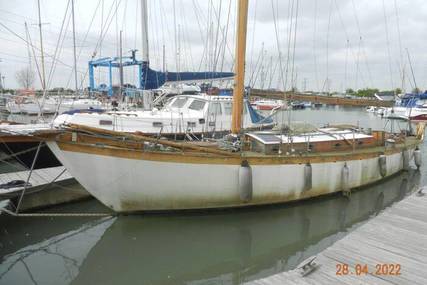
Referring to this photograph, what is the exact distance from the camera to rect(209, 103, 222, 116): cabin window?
1353 centimetres

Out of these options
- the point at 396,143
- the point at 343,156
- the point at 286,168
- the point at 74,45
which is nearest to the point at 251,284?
the point at 286,168

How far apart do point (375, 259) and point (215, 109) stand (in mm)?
9060

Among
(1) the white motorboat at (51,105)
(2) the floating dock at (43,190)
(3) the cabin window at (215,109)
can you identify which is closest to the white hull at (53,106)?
(1) the white motorboat at (51,105)

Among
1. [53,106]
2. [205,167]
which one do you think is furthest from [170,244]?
[53,106]

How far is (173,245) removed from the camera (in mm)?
7477

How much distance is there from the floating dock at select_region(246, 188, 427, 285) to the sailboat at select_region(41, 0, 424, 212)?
2.58 m

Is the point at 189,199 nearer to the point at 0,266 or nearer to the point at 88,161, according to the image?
the point at 88,161

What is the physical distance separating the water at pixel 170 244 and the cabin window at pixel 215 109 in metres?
5.29

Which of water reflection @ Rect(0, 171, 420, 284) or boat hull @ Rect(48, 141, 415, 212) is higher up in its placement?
boat hull @ Rect(48, 141, 415, 212)

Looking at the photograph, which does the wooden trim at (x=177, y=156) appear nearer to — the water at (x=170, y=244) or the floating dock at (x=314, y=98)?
the water at (x=170, y=244)

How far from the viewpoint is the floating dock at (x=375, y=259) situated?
4.93m

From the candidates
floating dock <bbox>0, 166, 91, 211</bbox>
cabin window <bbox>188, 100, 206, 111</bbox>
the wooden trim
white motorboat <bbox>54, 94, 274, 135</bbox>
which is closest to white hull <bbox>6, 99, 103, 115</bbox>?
white motorboat <bbox>54, 94, 274, 135</bbox>

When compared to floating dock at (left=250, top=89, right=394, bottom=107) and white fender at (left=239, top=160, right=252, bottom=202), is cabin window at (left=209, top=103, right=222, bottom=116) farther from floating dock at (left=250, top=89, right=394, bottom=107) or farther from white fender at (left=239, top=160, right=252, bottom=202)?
white fender at (left=239, top=160, right=252, bottom=202)
